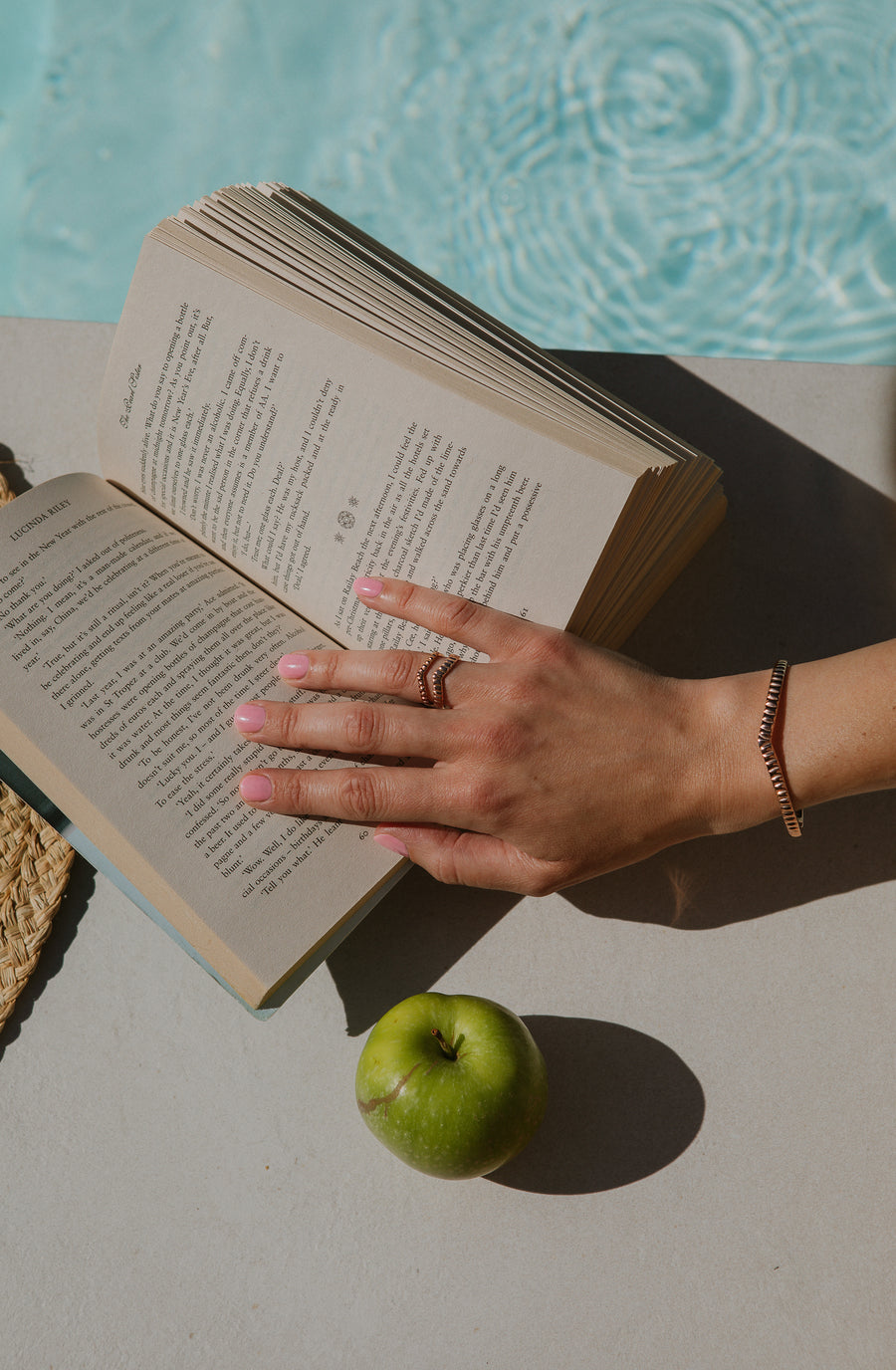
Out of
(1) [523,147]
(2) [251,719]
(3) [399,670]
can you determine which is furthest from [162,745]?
(1) [523,147]

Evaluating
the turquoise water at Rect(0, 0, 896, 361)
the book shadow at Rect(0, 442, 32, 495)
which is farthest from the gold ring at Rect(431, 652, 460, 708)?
the turquoise water at Rect(0, 0, 896, 361)

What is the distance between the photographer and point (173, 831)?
0.63m

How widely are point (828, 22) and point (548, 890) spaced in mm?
1785

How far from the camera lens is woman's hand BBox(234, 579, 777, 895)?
2.10ft

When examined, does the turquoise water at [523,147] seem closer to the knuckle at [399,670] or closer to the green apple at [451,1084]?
the knuckle at [399,670]

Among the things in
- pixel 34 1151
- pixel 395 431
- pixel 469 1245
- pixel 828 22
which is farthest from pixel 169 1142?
pixel 828 22

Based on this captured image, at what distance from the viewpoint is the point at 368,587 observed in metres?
0.66

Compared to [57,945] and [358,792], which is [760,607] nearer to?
[358,792]

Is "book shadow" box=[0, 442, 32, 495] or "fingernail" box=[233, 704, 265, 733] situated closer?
"fingernail" box=[233, 704, 265, 733]

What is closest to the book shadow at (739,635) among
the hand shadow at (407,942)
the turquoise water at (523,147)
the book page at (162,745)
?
the hand shadow at (407,942)

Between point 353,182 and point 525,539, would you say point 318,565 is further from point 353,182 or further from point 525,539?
point 353,182

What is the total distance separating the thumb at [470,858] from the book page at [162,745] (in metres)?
0.02

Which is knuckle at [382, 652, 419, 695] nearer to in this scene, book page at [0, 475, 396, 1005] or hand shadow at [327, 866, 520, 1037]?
book page at [0, 475, 396, 1005]

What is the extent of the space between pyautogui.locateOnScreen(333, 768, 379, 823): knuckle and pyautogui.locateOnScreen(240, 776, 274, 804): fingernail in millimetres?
53
